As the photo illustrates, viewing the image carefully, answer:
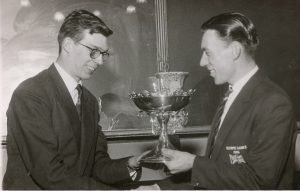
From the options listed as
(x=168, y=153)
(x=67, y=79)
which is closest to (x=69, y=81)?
(x=67, y=79)

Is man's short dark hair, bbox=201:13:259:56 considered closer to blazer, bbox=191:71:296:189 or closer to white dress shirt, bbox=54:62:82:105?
blazer, bbox=191:71:296:189

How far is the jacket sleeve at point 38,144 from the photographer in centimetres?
156

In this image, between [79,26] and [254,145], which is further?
[79,26]

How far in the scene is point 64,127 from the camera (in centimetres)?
171

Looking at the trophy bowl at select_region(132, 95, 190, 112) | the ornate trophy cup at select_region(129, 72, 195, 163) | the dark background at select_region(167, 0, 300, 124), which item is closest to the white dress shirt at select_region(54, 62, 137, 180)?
the ornate trophy cup at select_region(129, 72, 195, 163)

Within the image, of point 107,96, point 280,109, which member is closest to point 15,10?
point 107,96

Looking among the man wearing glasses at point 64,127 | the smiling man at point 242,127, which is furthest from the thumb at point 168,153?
the man wearing glasses at point 64,127

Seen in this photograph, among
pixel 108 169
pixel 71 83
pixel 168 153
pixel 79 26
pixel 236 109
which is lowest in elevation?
pixel 108 169

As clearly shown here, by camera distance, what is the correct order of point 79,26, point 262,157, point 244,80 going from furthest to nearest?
point 79,26
point 244,80
point 262,157

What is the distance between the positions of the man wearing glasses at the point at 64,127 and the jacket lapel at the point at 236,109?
1.52 ft

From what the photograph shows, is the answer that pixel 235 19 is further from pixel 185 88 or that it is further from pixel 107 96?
pixel 107 96

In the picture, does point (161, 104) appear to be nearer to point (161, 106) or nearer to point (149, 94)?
point (161, 106)

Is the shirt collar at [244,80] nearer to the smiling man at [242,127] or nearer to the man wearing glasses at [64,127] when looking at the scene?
the smiling man at [242,127]

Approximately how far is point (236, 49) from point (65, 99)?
0.82 metres
